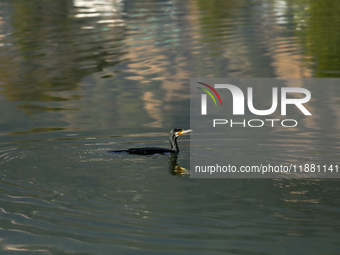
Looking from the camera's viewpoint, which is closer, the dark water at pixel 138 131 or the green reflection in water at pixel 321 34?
the dark water at pixel 138 131

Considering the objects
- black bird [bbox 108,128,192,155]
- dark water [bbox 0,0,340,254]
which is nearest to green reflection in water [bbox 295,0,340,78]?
dark water [bbox 0,0,340,254]

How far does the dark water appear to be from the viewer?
6.22 metres

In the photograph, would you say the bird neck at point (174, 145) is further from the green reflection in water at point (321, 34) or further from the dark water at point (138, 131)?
the green reflection in water at point (321, 34)

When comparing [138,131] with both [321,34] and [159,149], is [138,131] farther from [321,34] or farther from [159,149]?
[321,34]

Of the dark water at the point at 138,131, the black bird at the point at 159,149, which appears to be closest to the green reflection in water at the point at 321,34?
the dark water at the point at 138,131

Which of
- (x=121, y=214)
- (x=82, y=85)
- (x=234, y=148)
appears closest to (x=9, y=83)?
(x=82, y=85)

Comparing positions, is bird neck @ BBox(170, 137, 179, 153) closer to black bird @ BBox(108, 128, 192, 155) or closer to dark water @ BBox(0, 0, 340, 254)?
black bird @ BBox(108, 128, 192, 155)

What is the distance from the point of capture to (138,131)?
11680mm

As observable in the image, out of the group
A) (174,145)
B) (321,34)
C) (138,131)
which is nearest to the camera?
(174,145)

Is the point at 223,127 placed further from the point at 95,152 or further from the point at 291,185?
the point at 291,185

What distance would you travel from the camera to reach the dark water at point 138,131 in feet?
20.4

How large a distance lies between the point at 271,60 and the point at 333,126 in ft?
23.2

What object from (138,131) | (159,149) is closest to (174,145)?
(159,149)

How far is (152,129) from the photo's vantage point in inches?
470
